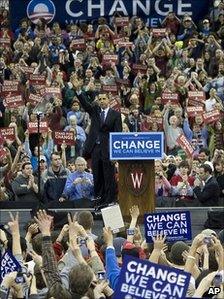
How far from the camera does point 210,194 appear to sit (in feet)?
59.9

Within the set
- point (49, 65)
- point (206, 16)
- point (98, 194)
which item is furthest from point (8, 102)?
point (206, 16)

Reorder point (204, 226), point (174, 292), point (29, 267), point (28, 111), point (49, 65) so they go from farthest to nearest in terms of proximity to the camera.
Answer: point (49, 65) → point (28, 111) → point (204, 226) → point (29, 267) → point (174, 292)

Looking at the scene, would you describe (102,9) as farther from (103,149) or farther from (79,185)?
(103,149)

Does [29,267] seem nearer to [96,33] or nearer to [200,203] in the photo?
[200,203]

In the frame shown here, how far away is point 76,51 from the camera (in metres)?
A: 27.9

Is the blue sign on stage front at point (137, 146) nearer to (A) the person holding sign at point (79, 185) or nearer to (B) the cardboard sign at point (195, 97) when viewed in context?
(A) the person holding sign at point (79, 185)

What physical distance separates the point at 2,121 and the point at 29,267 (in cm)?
1331

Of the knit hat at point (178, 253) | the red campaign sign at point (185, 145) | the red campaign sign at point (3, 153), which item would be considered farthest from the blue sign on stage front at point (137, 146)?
the knit hat at point (178, 253)

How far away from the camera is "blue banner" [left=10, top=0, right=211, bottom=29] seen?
2994cm

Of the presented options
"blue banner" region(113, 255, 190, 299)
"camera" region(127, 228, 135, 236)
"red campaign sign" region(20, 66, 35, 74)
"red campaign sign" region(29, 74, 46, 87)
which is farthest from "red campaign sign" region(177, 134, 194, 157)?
"blue banner" region(113, 255, 190, 299)

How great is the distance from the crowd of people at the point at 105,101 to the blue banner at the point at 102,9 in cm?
26

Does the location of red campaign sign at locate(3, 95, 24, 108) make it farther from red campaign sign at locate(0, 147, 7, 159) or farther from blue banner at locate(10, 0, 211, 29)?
blue banner at locate(10, 0, 211, 29)

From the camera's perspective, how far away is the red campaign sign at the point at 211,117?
2238cm

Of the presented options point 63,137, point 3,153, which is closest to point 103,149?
point 3,153
